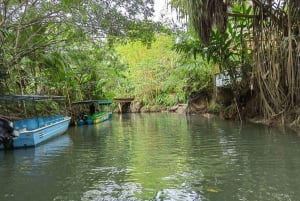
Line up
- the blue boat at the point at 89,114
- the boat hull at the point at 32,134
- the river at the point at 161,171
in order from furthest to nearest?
the blue boat at the point at 89,114, the boat hull at the point at 32,134, the river at the point at 161,171

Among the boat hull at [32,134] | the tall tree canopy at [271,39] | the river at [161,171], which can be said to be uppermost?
the tall tree canopy at [271,39]

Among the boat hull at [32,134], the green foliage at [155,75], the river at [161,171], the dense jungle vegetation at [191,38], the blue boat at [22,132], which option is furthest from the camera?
the green foliage at [155,75]

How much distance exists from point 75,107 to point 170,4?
10.1m

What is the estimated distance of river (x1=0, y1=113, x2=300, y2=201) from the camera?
16.8ft

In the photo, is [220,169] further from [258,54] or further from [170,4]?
[170,4]

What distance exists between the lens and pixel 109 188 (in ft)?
18.3

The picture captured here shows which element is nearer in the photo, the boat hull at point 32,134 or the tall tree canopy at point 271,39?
the boat hull at point 32,134

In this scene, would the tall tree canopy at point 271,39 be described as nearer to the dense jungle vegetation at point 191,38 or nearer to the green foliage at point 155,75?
the dense jungle vegetation at point 191,38

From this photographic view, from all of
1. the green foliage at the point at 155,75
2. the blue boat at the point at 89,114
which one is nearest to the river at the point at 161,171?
the blue boat at the point at 89,114

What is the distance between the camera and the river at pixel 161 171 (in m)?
5.13

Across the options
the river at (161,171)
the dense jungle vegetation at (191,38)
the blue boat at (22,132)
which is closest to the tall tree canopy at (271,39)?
the dense jungle vegetation at (191,38)

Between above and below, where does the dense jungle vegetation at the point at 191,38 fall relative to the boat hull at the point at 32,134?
above

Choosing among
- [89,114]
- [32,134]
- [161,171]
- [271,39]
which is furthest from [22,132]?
[89,114]

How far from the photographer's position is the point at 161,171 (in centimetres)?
660
